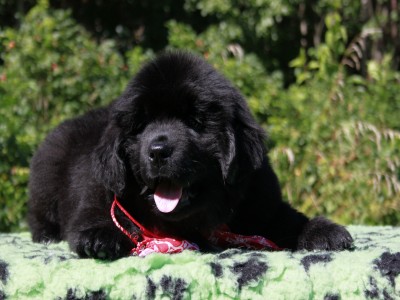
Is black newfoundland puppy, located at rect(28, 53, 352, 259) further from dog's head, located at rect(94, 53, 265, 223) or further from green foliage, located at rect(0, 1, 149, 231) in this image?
green foliage, located at rect(0, 1, 149, 231)

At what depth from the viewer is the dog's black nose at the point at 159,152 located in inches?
108

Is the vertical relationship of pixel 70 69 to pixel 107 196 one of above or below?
above

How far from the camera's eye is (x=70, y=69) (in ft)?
19.1

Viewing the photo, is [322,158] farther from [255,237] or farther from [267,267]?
[267,267]

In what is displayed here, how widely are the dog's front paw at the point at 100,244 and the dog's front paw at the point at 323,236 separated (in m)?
0.85

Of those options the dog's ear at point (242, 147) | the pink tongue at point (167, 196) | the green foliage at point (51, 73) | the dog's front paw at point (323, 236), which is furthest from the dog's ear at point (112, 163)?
the green foliage at point (51, 73)

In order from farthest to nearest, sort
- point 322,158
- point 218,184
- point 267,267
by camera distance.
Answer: point 322,158 → point 218,184 → point 267,267

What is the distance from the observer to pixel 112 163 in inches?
117

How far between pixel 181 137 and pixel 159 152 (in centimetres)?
14

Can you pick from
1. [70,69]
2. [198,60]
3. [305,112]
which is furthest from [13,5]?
[198,60]

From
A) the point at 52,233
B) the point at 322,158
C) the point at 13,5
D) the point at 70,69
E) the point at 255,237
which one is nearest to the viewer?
the point at 255,237

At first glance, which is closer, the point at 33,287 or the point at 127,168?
the point at 33,287

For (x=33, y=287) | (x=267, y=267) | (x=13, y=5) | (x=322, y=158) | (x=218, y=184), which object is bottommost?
(x=33, y=287)

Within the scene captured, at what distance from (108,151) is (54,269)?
682 mm
